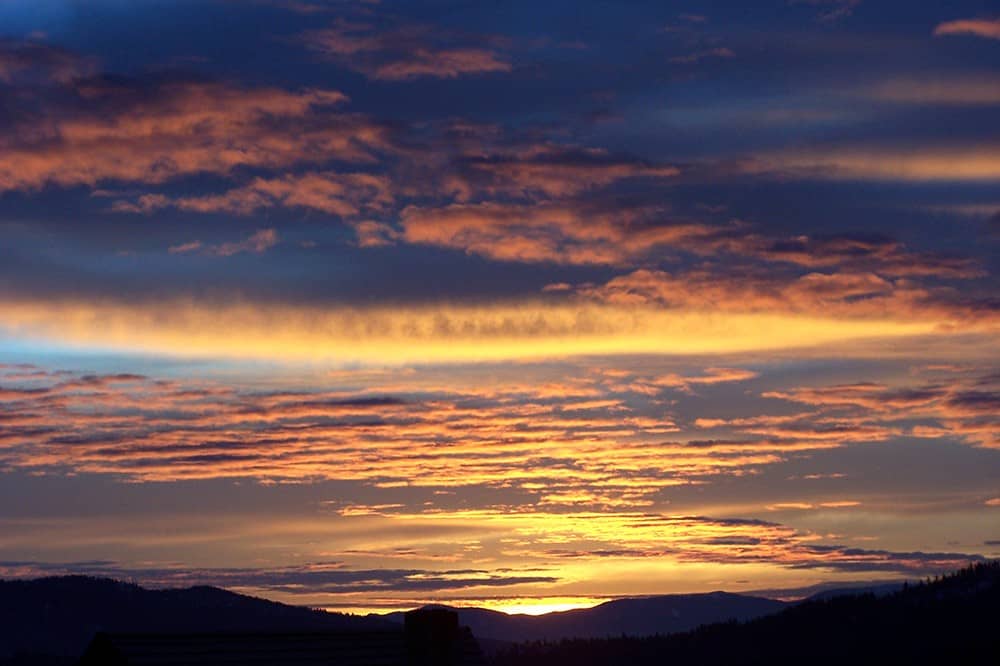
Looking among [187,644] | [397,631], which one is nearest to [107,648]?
[187,644]

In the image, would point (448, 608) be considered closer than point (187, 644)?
No

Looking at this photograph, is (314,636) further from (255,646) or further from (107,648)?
(107,648)

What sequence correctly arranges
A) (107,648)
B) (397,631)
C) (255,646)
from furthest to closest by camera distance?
1. (397,631)
2. (255,646)
3. (107,648)

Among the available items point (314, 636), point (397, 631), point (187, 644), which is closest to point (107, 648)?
point (187, 644)

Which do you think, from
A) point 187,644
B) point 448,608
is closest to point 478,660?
point 448,608

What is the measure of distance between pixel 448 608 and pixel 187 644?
30.1ft

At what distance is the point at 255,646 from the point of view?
135ft

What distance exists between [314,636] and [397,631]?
140 inches

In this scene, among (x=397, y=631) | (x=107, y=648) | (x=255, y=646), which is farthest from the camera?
(x=397, y=631)

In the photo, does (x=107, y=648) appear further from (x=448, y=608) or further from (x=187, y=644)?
(x=448, y=608)

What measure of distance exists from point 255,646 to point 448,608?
6.91 metres

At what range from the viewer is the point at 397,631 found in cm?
4569

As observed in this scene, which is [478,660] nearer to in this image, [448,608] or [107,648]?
[448,608]

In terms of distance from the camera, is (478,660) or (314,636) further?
(478,660)
